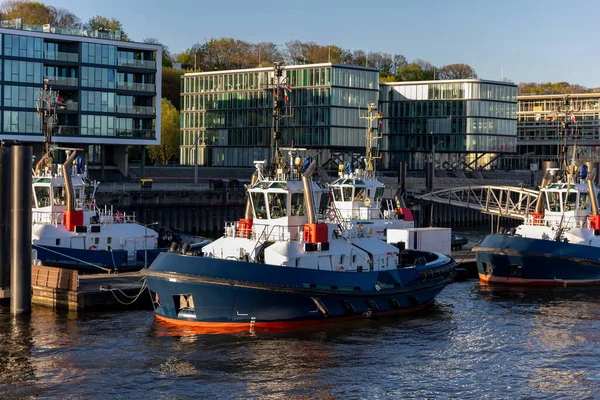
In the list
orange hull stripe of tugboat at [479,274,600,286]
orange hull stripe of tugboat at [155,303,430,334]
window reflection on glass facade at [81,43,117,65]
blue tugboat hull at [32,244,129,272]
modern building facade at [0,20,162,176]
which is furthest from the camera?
window reflection on glass facade at [81,43,117,65]

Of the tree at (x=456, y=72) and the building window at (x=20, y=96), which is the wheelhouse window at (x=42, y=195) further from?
the tree at (x=456, y=72)

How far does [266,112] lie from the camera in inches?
3777

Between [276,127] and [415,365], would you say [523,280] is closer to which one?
[276,127]

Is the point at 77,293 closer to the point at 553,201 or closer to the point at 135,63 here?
the point at 553,201

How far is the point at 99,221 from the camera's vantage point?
40.5 meters

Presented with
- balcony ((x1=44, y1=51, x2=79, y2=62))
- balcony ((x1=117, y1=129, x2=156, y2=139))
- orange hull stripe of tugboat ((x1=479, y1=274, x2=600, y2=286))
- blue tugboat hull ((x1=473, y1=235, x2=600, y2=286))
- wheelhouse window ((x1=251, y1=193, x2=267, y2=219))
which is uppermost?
balcony ((x1=44, y1=51, x2=79, y2=62))

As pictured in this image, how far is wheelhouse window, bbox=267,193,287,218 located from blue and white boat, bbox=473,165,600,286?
12.5m

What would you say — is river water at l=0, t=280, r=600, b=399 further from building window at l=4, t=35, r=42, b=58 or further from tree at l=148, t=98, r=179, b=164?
tree at l=148, t=98, r=179, b=164

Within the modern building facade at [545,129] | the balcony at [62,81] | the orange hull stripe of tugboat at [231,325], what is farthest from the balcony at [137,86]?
the modern building facade at [545,129]

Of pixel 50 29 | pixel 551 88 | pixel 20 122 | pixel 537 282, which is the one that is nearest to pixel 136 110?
pixel 50 29

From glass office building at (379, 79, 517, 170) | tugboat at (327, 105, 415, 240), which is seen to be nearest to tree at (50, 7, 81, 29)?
glass office building at (379, 79, 517, 170)

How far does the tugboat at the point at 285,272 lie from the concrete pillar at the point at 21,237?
4146mm

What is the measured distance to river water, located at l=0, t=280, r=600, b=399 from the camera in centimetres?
2431

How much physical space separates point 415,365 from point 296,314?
5.20 meters
